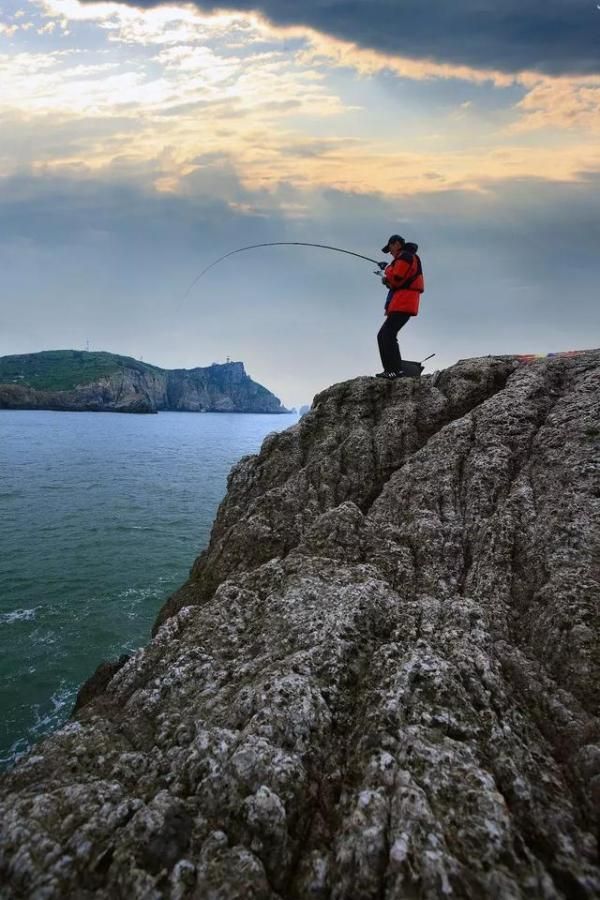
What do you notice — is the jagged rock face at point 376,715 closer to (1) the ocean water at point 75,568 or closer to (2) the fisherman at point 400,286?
(2) the fisherman at point 400,286

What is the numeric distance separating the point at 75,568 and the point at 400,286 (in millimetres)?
27260

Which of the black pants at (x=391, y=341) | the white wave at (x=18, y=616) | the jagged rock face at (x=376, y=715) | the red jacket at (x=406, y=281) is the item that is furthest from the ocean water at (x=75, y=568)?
the red jacket at (x=406, y=281)

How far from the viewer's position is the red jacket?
692 inches

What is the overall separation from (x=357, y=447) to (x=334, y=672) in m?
9.53

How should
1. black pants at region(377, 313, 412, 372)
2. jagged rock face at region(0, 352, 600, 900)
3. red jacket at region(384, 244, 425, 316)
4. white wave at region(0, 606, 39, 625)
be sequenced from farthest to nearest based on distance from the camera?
white wave at region(0, 606, 39, 625) → black pants at region(377, 313, 412, 372) → red jacket at region(384, 244, 425, 316) → jagged rock face at region(0, 352, 600, 900)

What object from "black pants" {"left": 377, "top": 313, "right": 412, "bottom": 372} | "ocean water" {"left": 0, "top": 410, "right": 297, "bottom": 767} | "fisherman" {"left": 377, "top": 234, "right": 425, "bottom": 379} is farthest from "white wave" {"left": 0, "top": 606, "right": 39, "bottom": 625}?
"fisherman" {"left": 377, "top": 234, "right": 425, "bottom": 379}

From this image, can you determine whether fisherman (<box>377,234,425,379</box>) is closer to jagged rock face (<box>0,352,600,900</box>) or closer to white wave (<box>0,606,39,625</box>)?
jagged rock face (<box>0,352,600,900</box>)

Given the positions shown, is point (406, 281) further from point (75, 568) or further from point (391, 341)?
point (75, 568)

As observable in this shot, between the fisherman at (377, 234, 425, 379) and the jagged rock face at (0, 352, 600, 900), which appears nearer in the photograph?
the jagged rock face at (0, 352, 600, 900)

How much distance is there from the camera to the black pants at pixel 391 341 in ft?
60.3

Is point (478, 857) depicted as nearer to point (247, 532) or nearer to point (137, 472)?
point (247, 532)

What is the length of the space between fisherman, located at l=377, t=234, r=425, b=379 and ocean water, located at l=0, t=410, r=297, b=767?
1900 cm

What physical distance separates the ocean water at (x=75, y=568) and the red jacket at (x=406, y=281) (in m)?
19.9

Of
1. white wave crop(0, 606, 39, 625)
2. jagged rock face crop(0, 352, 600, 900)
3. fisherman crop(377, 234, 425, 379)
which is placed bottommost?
white wave crop(0, 606, 39, 625)
